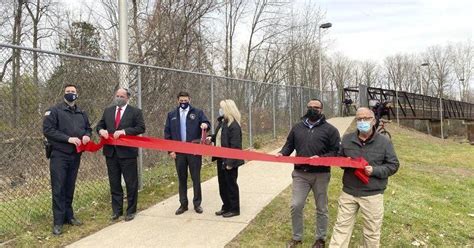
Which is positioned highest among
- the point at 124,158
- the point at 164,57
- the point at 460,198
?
the point at 164,57

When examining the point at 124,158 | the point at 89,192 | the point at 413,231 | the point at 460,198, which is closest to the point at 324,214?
the point at 413,231

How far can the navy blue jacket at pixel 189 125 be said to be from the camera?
6.71 meters

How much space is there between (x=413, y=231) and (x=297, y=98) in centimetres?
1411

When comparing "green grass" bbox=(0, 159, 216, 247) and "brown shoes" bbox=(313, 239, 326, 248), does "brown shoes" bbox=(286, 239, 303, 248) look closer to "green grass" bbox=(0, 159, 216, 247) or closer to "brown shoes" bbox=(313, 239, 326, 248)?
"brown shoes" bbox=(313, 239, 326, 248)

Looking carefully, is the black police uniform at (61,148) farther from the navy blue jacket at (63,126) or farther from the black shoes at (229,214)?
the black shoes at (229,214)

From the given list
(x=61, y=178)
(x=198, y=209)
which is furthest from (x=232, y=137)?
(x=61, y=178)

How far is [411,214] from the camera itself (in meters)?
7.21

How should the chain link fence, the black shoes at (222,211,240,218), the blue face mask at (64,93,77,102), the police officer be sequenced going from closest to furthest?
the police officer < the blue face mask at (64,93,77,102) < the chain link fence < the black shoes at (222,211,240,218)

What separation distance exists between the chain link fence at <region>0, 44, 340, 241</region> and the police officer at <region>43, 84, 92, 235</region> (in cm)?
57

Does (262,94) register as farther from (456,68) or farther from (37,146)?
(456,68)

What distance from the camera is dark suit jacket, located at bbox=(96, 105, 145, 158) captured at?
6.32 m

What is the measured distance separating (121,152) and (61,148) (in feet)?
2.94

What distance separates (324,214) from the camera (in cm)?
529

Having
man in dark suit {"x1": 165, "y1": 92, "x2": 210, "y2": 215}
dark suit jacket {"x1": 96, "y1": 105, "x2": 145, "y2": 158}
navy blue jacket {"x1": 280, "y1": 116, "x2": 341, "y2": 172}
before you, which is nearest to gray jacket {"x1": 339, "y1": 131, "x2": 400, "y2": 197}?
navy blue jacket {"x1": 280, "y1": 116, "x2": 341, "y2": 172}
